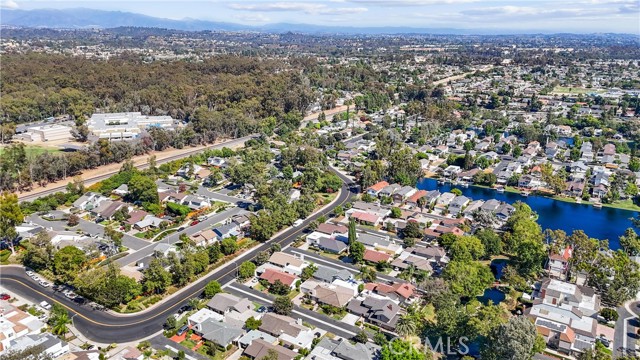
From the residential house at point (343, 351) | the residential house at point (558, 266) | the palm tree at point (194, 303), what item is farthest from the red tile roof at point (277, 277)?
the residential house at point (558, 266)

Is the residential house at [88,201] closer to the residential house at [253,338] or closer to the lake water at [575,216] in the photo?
the residential house at [253,338]

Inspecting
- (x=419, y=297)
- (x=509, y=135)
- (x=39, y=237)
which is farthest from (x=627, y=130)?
(x=39, y=237)

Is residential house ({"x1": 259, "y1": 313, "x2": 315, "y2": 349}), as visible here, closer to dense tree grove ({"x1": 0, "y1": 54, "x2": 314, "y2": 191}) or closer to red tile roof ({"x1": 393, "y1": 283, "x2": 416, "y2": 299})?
red tile roof ({"x1": 393, "y1": 283, "x2": 416, "y2": 299})

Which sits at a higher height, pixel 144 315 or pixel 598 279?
pixel 598 279

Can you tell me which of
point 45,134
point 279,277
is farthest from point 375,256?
point 45,134

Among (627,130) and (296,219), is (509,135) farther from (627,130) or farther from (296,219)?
(296,219)

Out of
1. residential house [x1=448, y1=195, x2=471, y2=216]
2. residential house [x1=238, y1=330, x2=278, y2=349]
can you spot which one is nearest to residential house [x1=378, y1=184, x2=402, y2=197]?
residential house [x1=448, y1=195, x2=471, y2=216]
